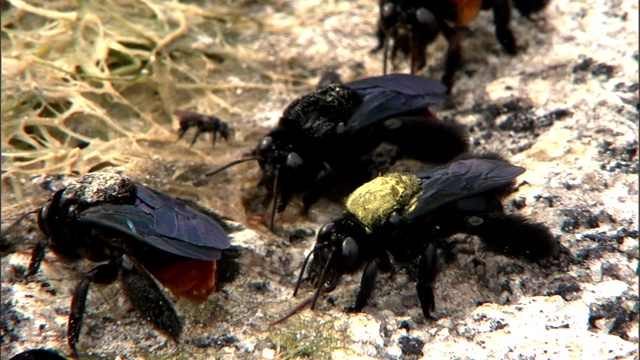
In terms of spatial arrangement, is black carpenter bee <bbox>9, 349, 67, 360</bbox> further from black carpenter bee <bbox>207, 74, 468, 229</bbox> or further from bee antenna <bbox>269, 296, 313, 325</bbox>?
black carpenter bee <bbox>207, 74, 468, 229</bbox>

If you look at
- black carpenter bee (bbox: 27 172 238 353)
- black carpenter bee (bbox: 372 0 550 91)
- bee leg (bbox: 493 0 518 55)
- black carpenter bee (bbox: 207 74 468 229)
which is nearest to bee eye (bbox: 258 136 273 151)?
black carpenter bee (bbox: 207 74 468 229)

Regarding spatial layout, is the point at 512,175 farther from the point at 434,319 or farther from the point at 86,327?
the point at 86,327

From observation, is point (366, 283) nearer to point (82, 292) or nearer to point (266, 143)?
point (266, 143)

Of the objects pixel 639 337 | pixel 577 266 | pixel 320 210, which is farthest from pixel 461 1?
pixel 639 337

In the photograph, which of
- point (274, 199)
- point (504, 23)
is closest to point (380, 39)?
point (504, 23)

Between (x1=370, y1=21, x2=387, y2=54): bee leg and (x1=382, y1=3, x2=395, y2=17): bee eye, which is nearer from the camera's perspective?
(x1=382, y1=3, x2=395, y2=17): bee eye
